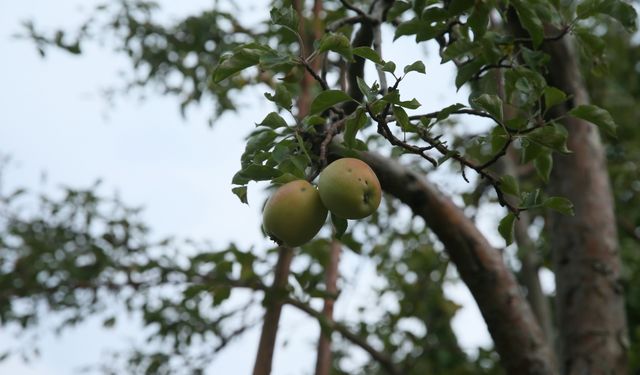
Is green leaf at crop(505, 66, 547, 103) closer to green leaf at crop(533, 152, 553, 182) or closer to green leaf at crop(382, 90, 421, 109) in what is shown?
green leaf at crop(533, 152, 553, 182)

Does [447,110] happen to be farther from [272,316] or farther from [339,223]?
[272,316]

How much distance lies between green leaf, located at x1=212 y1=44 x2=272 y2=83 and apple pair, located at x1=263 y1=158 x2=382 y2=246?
0.19 metres

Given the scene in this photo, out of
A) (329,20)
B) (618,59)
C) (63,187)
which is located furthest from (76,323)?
(618,59)

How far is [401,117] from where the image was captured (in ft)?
2.89

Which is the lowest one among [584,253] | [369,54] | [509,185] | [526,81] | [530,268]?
[509,185]

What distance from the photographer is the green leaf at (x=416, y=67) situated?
2.91ft

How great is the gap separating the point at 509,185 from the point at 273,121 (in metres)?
0.38

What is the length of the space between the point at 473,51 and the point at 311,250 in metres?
1.21

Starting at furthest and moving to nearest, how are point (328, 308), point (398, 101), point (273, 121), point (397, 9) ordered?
point (328, 308)
point (397, 9)
point (273, 121)
point (398, 101)

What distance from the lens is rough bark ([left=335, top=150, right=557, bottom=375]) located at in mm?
1687

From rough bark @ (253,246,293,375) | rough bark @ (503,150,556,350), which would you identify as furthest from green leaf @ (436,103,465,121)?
rough bark @ (503,150,556,350)

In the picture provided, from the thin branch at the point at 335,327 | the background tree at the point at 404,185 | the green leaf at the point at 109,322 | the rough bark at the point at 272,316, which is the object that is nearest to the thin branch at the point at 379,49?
the background tree at the point at 404,185

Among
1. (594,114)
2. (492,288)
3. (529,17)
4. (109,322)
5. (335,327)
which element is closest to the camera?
(594,114)

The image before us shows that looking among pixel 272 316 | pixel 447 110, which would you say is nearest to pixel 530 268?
pixel 272 316
